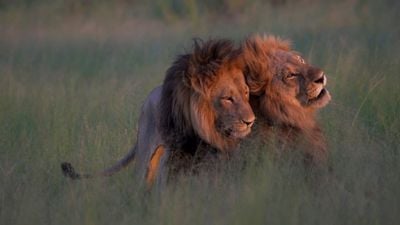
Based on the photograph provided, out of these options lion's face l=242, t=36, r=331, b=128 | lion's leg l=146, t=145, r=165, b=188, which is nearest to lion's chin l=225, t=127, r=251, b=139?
lion's face l=242, t=36, r=331, b=128

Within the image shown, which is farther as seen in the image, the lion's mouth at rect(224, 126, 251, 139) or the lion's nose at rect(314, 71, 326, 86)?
the lion's nose at rect(314, 71, 326, 86)

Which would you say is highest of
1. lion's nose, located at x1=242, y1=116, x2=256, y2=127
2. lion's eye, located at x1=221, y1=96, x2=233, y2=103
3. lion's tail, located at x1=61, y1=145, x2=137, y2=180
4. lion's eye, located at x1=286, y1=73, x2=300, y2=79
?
lion's eye, located at x1=286, y1=73, x2=300, y2=79

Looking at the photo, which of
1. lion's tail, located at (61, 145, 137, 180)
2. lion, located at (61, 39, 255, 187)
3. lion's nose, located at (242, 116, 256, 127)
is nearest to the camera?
lion's nose, located at (242, 116, 256, 127)

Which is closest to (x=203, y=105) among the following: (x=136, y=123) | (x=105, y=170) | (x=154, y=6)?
(x=105, y=170)

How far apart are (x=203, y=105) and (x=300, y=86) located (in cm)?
59

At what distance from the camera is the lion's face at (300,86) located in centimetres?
479

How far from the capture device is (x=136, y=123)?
6434 millimetres

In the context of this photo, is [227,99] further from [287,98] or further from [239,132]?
[287,98]

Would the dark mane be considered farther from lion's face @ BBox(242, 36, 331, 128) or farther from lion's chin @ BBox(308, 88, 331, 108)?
lion's chin @ BBox(308, 88, 331, 108)

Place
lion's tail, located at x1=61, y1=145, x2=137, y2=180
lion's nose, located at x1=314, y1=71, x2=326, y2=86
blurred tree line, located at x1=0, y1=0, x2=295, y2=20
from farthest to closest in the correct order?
blurred tree line, located at x1=0, y1=0, x2=295, y2=20, lion's tail, located at x1=61, y1=145, x2=137, y2=180, lion's nose, located at x1=314, y1=71, x2=326, y2=86

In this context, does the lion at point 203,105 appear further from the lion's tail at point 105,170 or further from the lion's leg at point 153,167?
the lion's tail at point 105,170

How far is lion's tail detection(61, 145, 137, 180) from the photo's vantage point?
4.98m

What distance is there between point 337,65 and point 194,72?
9.54ft

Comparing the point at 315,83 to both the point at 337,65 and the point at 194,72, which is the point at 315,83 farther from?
the point at 337,65
